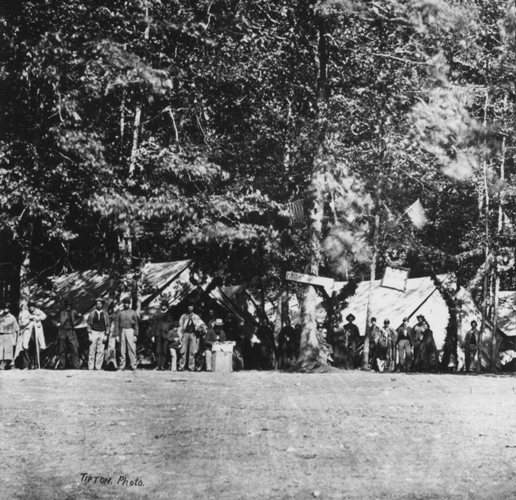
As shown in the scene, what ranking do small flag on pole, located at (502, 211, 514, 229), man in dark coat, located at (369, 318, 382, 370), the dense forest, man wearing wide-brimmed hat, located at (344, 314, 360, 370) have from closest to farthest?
the dense forest
man wearing wide-brimmed hat, located at (344, 314, 360, 370)
man in dark coat, located at (369, 318, 382, 370)
small flag on pole, located at (502, 211, 514, 229)

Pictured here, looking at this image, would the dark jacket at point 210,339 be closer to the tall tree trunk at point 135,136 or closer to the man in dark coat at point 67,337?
the man in dark coat at point 67,337

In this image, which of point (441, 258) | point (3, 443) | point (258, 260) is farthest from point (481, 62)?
point (3, 443)

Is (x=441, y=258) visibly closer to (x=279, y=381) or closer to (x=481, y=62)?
(x=481, y=62)

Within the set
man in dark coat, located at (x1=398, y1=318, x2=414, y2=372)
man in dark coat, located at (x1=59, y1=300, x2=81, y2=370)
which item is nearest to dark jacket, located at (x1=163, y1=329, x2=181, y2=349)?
man in dark coat, located at (x1=59, y1=300, x2=81, y2=370)

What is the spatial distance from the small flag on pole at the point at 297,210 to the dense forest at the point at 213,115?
32mm

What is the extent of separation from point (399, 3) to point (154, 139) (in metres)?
8.68

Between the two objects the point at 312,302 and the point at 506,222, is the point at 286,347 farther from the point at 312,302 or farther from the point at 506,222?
the point at 506,222

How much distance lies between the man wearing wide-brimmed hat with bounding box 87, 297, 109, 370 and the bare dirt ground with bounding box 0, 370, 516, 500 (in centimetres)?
550

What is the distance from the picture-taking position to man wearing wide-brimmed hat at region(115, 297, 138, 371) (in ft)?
79.9

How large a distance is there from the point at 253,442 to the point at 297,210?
1675 centimetres

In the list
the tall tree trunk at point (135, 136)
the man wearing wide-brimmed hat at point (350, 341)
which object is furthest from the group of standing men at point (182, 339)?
the man wearing wide-brimmed hat at point (350, 341)

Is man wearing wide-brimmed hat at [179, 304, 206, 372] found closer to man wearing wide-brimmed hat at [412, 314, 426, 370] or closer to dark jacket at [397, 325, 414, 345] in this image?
dark jacket at [397, 325, 414, 345]

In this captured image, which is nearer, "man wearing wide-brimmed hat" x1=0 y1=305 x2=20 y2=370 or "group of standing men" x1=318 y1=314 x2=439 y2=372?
"man wearing wide-brimmed hat" x1=0 y1=305 x2=20 y2=370

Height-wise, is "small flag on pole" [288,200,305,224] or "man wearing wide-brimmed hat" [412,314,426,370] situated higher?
"small flag on pole" [288,200,305,224]
